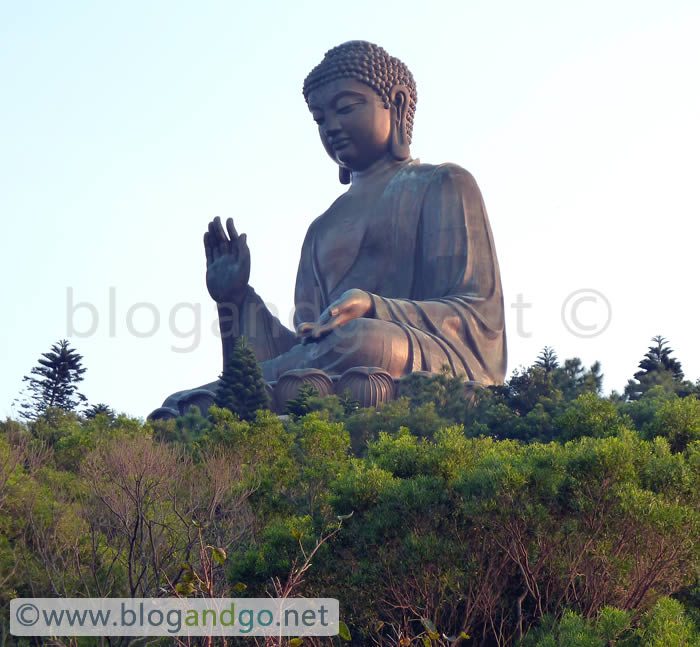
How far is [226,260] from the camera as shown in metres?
18.6

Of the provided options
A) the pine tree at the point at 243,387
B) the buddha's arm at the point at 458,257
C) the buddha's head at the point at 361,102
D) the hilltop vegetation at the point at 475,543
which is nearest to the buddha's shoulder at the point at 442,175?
the buddha's arm at the point at 458,257

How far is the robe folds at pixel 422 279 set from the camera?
58.6ft

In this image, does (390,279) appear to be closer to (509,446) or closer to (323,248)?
(323,248)

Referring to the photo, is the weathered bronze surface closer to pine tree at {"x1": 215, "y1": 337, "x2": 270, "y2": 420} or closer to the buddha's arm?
the buddha's arm

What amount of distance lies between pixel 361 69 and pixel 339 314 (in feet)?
14.7

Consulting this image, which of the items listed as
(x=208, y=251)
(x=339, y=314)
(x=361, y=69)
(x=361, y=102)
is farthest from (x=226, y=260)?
(x=361, y=69)

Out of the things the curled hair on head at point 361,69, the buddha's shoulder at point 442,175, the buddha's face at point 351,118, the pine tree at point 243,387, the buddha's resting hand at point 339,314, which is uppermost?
the curled hair on head at point 361,69

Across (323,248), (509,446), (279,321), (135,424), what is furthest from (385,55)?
(509,446)

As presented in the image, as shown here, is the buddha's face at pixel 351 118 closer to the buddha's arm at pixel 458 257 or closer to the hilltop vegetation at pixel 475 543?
the buddha's arm at pixel 458 257

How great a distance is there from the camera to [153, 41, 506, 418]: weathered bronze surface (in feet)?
59.0

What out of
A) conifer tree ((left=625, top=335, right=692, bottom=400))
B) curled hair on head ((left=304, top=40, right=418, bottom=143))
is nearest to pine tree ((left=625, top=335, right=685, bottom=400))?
conifer tree ((left=625, top=335, right=692, bottom=400))

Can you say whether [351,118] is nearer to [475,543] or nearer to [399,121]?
[399,121]

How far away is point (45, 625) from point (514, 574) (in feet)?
11.6

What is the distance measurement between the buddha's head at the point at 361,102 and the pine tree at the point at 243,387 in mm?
4255
